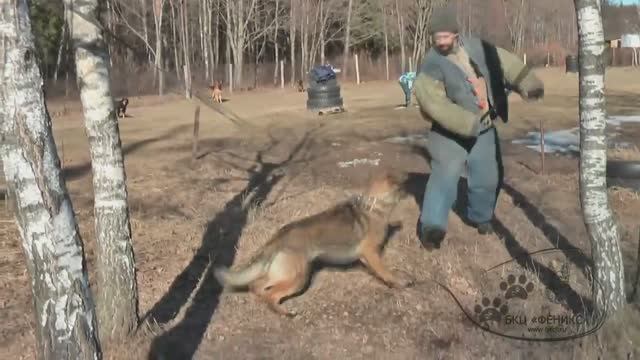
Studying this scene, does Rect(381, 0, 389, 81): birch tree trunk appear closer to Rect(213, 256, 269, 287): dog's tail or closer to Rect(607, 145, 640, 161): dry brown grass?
Rect(607, 145, 640, 161): dry brown grass

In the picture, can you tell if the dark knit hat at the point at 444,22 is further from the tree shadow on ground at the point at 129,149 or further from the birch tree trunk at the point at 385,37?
the birch tree trunk at the point at 385,37

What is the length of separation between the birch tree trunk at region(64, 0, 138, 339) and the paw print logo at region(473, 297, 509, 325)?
2.15 meters

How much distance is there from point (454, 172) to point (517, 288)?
51.9 inches

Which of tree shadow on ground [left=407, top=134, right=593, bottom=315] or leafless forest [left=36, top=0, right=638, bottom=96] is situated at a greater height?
leafless forest [left=36, top=0, right=638, bottom=96]

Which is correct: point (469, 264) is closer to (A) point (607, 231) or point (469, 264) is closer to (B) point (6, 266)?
(A) point (607, 231)

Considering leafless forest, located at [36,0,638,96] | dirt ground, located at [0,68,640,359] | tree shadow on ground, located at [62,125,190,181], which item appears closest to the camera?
dirt ground, located at [0,68,640,359]

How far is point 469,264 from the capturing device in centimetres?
509

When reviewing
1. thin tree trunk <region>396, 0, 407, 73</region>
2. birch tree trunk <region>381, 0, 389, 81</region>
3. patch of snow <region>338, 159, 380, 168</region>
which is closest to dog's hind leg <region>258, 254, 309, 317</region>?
patch of snow <region>338, 159, 380, 168</region>

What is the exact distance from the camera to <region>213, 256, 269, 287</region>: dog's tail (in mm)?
4734

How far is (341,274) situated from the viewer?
205 inches

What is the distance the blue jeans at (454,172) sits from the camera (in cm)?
545

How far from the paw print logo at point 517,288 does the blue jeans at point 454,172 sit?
970 millimetres

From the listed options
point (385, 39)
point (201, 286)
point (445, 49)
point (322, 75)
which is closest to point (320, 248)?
point (201, 286)

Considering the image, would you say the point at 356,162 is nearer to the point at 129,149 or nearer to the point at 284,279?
the point at 284,279
